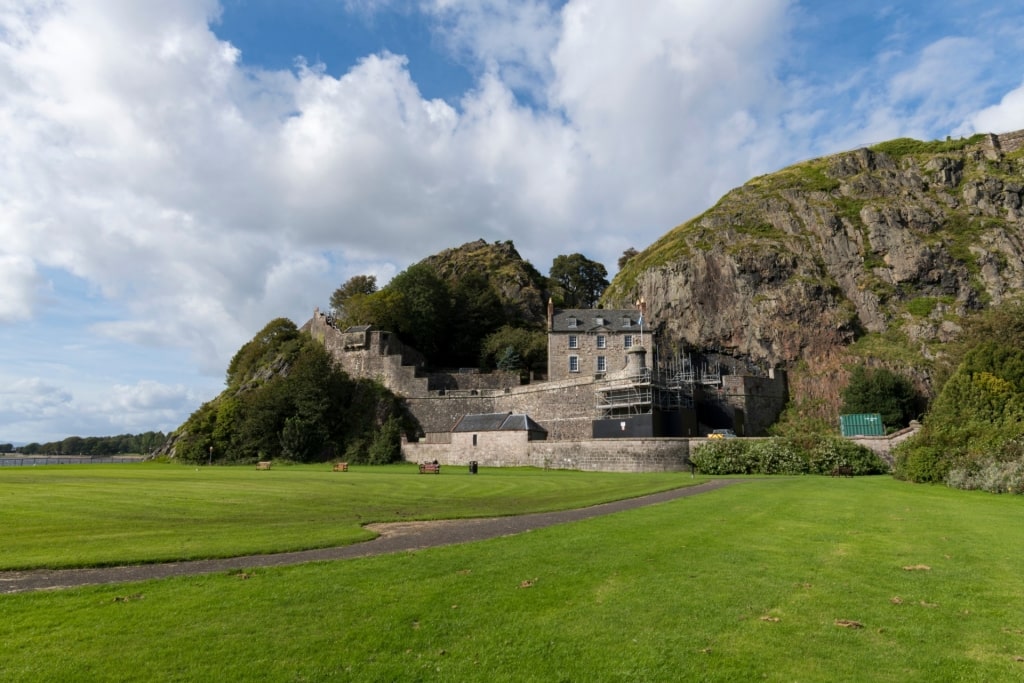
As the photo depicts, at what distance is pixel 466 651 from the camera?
20.2 ft

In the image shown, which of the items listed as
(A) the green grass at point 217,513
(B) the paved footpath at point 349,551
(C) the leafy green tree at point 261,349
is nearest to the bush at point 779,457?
(A) the green grass at point 217,513

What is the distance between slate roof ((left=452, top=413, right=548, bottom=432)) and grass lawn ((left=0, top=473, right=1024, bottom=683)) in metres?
36.6

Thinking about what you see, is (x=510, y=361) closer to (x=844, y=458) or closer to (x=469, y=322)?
(x=469, y=322)

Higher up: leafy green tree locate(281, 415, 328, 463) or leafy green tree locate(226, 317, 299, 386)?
leafy green tree locate(226, 317, 299, 386)

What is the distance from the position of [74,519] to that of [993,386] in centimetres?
3946

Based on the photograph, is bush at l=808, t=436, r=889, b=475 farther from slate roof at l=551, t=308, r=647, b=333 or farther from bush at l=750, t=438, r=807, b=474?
slate roof at l=551, t=308, r=647, b=333

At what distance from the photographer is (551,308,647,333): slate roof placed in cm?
5916

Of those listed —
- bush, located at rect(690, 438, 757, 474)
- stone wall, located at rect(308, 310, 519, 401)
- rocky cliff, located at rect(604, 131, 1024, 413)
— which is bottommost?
bush, located at rect(690, 438, 757, 474)

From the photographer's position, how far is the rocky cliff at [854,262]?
60125 mm

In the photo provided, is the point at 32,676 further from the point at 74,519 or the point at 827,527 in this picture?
the point at 827,527

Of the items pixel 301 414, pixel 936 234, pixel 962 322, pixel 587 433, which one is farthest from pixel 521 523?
pixel 936 234

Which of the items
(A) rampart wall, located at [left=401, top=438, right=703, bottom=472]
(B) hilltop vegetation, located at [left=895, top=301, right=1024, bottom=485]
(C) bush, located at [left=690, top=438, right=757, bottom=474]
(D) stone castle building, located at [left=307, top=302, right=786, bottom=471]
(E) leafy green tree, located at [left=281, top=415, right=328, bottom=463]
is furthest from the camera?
(E) leafy green tree, located at [left=281, top=415, right=328, bottom=463]

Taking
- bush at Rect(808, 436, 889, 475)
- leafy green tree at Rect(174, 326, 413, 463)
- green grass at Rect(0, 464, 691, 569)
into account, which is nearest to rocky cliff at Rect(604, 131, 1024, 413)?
bush at Rect(808, 436, 889, 475)

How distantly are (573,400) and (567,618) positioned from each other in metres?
44.6
